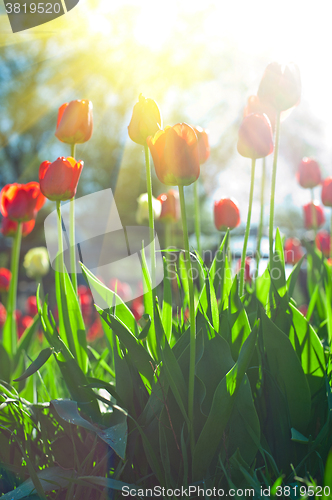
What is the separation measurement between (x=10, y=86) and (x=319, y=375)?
8.87 meters

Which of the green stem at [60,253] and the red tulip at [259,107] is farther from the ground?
the red tulip at [259,107]

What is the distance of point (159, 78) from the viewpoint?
7738 mm

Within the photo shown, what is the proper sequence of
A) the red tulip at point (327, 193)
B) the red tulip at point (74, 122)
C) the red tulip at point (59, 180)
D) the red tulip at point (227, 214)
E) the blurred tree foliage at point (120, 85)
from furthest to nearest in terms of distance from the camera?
the blurred tree foliage at point (120, 85) < the red tulip at point (327, 193) < the red tulip at point (227, 214) < the red tulip at point (74, 122) < the red tulip at point (59, 180)

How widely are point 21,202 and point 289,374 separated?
3.25 ft

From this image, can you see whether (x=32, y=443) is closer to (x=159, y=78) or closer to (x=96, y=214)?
(x=96, y=214)

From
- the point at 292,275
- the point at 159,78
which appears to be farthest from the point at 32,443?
the point at 159,78

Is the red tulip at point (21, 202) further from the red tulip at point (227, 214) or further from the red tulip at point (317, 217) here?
the red tulip at point (317, 217)

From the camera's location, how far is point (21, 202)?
1.23m

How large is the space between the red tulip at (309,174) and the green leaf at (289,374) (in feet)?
3.59

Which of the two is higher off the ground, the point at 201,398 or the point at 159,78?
the point at 159,78

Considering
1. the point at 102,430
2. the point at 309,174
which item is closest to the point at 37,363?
the point at 102,430

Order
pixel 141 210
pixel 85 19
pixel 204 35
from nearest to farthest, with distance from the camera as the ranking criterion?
pixel 141 210, pixel 85 19, pixel 204 35

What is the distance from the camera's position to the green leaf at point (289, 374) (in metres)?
0.74

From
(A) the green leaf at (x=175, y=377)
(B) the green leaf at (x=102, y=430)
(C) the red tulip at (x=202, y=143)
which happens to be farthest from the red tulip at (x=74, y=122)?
(B) the green leaf at (x=102, y=430)
